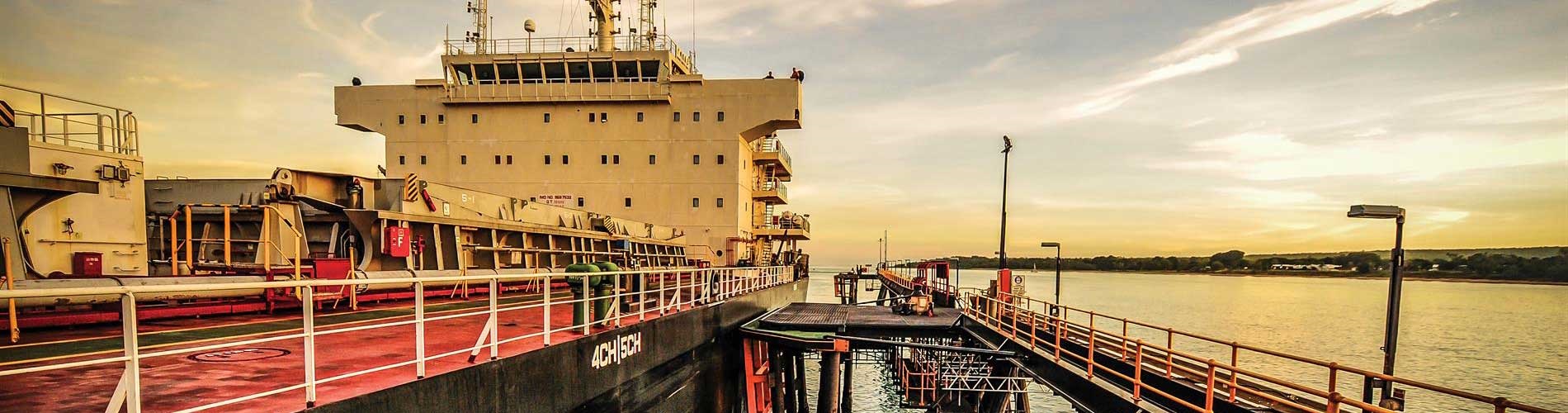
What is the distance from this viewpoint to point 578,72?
105 feet

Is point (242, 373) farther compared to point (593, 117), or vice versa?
point (593, 117)

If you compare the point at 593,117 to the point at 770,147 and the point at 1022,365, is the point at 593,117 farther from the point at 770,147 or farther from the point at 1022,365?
the point at 1022,365

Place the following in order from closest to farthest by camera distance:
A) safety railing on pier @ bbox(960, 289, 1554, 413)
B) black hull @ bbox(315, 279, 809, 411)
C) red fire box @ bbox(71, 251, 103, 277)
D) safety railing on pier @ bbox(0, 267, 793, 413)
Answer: safety railing on pier @ bbox(0, 267, 793, 413) < black hull @ bbox(315, 279, 809, 411) < safety railing on pier @ bbox(960, 289, 1554, 413) < red fire box @ bbox(71, 251, 103, 277)

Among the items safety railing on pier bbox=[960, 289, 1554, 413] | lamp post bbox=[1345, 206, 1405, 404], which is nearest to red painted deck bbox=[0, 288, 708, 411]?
safety railing on pier bbox=[960, 289, 1554, 413]

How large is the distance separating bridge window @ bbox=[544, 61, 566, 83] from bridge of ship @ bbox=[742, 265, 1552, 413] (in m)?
15.2

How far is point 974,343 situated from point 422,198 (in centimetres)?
1448

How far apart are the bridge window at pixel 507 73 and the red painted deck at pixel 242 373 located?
2302 centimetres

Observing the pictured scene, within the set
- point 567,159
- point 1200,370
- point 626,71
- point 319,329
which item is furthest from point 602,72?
point 1200,370

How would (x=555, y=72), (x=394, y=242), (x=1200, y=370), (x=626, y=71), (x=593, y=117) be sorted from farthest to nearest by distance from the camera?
(x=626, y=71) → (x=555, y=72) → (x=593, y=117) → (x=394, y=242) → (x=1200, y=370)

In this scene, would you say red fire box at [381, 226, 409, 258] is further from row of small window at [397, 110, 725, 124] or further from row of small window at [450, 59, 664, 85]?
row of small window at [450, 59, 664, 85]

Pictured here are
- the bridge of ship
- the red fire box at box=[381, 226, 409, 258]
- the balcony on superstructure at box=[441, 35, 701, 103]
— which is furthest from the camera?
the balcony on superstructure at box=[441, 35, 701, 103]

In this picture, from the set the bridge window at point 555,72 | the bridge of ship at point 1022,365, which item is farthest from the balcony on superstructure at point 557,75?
the bridge of ship at point 1022,365

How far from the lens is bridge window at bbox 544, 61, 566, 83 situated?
31531 mm

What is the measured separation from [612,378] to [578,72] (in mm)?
24354
